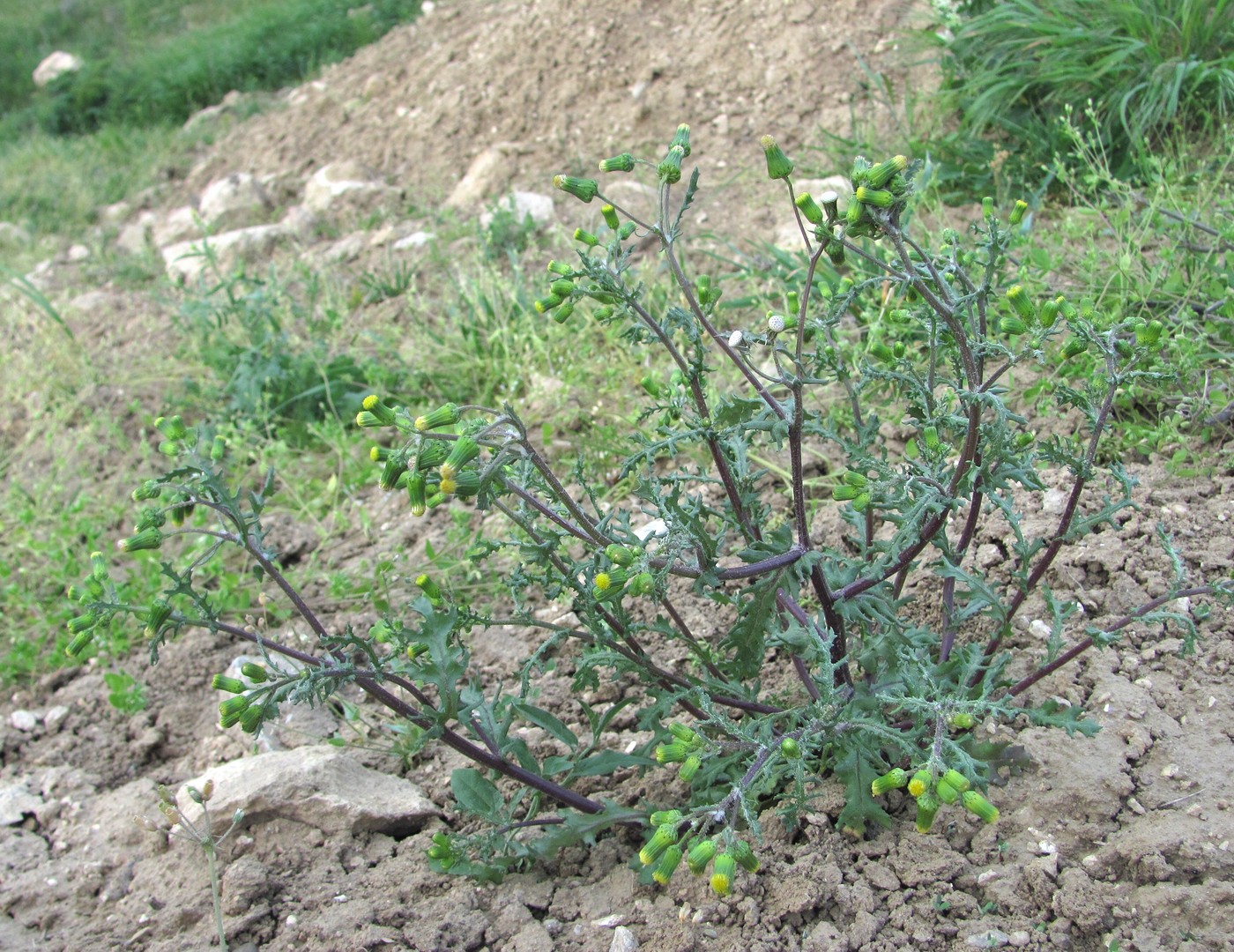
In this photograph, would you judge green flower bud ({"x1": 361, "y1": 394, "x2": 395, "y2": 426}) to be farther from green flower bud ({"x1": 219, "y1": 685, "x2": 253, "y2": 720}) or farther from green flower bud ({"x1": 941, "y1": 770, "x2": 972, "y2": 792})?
green flower bud ({"x1": 941, "y1": 770, "x2": 972, "y2": 792})

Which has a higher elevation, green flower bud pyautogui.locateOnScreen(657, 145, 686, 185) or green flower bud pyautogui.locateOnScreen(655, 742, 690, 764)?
green flower bud pyautogui.locateOnScreen(657, 145, 686, 185)

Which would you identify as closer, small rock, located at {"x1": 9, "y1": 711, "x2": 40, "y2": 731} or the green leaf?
the green leaf

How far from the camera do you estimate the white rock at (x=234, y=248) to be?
5.68 metres

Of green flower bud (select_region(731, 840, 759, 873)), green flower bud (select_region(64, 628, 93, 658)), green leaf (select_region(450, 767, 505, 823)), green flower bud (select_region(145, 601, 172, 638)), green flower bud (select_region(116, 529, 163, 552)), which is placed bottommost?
green leaf (select_region(450, 767, 505, 823))

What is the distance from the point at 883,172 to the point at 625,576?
0.72m

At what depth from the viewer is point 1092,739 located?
214 cm

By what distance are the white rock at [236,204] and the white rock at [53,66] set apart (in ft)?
13.3

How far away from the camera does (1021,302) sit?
1729mm

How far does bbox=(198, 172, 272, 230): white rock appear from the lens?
6.19 m

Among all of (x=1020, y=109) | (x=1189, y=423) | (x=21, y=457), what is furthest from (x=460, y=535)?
(x=1020, y=109)

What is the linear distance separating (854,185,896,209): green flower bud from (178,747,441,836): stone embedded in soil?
5.39ft

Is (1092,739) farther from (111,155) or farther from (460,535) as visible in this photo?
(111,155)

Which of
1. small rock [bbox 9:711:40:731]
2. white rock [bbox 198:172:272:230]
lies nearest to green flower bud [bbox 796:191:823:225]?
small rock [bbox 9:711:40:731]

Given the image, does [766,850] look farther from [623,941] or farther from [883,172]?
[883,172]
